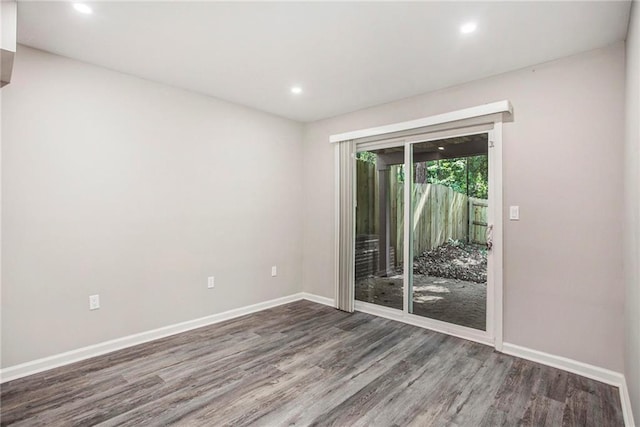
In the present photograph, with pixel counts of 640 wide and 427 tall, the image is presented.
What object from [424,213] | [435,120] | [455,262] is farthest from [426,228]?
[435,120]

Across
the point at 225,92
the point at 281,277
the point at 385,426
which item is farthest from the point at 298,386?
the point at 225,92

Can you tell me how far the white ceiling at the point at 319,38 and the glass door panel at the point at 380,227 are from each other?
1.01 meters

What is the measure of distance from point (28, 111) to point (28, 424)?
2194 millimetres

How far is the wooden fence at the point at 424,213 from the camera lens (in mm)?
3203

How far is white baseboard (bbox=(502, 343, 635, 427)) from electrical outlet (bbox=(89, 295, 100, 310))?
3648 mm

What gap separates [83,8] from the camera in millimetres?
2035

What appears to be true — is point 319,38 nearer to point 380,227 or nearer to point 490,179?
point 490,179

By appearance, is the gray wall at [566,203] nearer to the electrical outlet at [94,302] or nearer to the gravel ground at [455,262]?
the gravel ground at [455,262]

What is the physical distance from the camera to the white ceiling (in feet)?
6.66

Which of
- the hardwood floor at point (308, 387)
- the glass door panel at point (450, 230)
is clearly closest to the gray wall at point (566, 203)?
the glass door panel at point (450, 230)

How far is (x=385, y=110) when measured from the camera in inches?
149

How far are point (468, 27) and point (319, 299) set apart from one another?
350 centimetres

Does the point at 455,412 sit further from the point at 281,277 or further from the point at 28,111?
the point at 28,111

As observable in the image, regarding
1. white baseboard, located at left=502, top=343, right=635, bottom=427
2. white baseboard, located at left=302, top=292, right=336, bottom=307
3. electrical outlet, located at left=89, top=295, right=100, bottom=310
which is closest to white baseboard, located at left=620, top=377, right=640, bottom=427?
white baseboard, located at left=502, top=343, right=635, bottom=427
